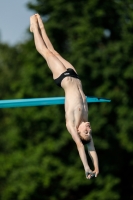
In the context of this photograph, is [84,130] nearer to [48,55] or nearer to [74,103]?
[74,103]

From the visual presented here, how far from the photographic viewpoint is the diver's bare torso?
10734mm

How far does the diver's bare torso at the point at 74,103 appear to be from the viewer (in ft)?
35.2

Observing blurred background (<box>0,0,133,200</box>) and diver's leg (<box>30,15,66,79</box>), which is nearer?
diver's leg (<box>30,15,66,79</box>)

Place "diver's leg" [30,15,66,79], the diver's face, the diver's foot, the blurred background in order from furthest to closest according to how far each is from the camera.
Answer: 1. the blurred background
2. the diver's foot
3. "diver's leg" [30,15,66,79]
4. the diver's face

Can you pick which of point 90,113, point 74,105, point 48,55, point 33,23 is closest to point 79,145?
point 74,105

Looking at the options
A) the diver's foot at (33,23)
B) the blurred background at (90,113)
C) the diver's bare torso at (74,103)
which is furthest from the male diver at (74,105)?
the blurred background at (90,113)

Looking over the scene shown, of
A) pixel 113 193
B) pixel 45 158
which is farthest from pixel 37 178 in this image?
pixel 113 193

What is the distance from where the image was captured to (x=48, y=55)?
38.4 ft

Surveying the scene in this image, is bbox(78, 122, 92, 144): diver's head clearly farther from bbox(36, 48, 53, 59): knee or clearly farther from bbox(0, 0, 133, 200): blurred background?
bbox(0, 0, 133, 200): blurred background

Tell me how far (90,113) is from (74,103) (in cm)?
1422

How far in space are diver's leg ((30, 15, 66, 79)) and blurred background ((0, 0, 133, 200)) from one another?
12705 millimetres

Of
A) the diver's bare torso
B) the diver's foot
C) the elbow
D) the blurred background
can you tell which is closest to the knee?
the diver's foot

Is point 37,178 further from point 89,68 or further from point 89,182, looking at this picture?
point 89,68

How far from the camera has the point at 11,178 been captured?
2647 cm
